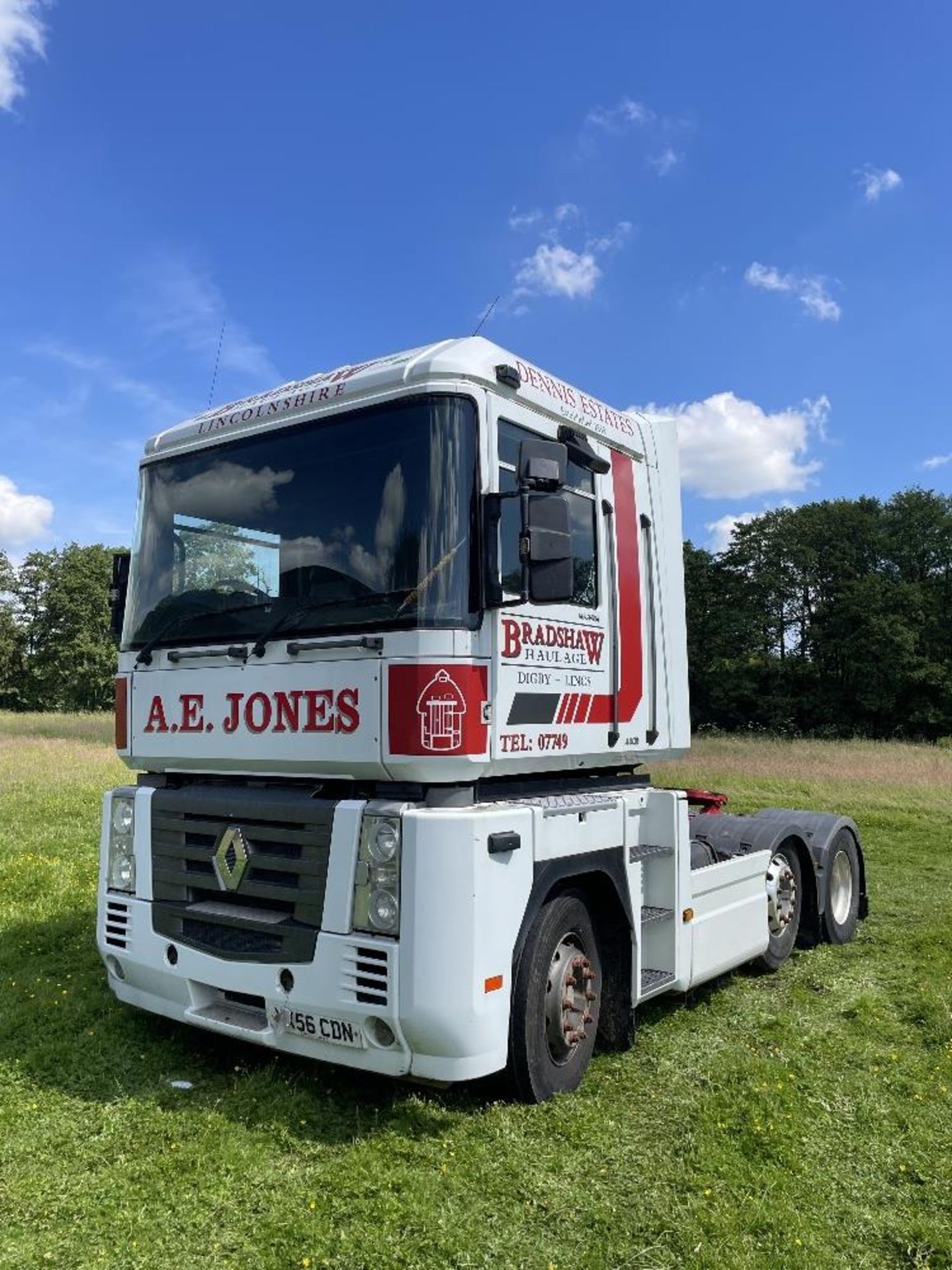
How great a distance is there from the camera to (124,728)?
493 centimetres

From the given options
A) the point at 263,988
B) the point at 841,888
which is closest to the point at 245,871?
the point at 263,988

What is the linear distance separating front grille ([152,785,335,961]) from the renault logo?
11 millimetres

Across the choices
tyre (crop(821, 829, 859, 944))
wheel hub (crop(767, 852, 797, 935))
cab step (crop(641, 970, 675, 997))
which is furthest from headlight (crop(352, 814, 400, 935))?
tyre (crop(821, 829, 859, 944))

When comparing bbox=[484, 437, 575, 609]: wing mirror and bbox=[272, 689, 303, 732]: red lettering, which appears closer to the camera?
bbox=[484, 437, 575, 609]: wing mirror

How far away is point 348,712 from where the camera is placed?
4012 millimetres

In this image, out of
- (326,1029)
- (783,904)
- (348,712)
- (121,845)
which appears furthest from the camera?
(783,904)

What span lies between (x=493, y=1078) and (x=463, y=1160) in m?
0.55

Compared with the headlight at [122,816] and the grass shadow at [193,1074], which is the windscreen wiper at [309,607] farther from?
the grass shadow at [193,1074]

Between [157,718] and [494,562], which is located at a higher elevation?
[494,562]

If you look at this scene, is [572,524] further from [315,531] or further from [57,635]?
[57,635]

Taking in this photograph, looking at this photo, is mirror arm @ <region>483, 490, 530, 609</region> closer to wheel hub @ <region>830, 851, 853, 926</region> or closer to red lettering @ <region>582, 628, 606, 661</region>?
red lettering @ <region>582, 628, 606, 661</region>

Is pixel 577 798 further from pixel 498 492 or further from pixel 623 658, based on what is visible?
pixel 498 492

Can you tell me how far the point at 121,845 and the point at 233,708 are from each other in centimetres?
114

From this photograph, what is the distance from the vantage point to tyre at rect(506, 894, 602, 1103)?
13.2 ft
